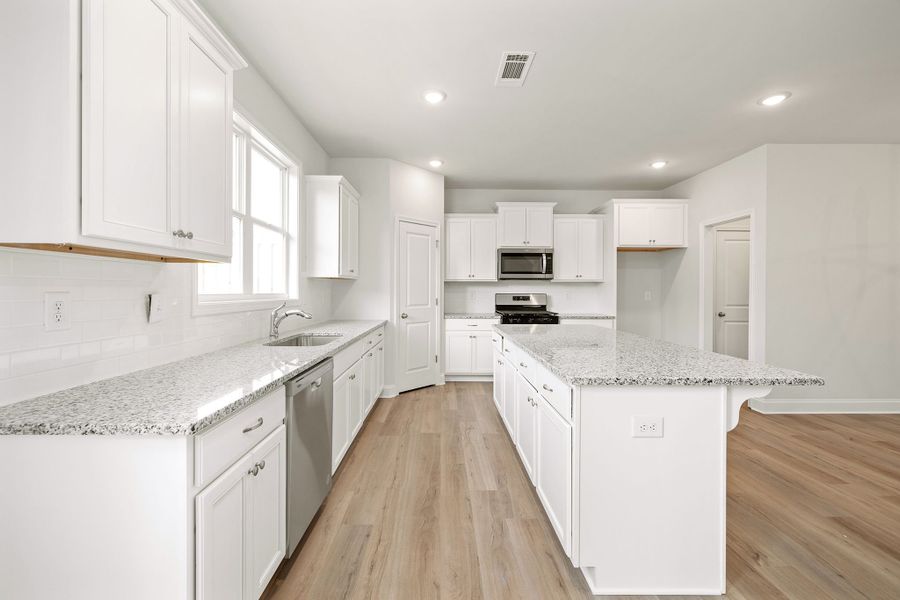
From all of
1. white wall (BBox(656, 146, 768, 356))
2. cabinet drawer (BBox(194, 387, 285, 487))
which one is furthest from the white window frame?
white wall (BBox(656, 146, 768, 356))

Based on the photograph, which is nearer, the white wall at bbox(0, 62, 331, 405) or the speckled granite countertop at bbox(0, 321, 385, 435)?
the speckled granite countertop at bbox(0, 321, 385, 435)

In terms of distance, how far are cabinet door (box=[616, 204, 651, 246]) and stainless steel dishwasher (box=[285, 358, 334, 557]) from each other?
437 cm

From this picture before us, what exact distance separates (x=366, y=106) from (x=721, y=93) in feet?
8.84

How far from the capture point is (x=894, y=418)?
148 inches

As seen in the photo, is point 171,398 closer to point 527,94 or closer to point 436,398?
point 527,94

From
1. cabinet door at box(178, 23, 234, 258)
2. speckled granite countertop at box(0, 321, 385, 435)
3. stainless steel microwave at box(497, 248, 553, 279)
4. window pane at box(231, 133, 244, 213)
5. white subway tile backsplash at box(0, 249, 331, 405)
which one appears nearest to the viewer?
speckled granite countertop at box(0, 321, 385, 435)

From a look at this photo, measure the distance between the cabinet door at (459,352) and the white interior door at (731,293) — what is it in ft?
10.4

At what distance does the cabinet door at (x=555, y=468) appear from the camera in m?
1.61

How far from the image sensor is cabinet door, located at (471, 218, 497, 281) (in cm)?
535

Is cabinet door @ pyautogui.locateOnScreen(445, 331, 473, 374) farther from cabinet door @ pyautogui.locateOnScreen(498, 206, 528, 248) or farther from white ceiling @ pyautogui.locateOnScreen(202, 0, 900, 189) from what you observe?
white ceiling @ pyautogui.locateOnScreen(202, 0, 900, 189)

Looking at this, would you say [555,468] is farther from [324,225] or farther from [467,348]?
[467,348]

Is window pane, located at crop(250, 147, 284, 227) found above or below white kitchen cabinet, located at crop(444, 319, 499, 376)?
above

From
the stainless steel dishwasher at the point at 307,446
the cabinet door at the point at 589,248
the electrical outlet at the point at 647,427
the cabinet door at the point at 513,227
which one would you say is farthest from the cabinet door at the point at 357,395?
the cabinet door at the point at 589,248

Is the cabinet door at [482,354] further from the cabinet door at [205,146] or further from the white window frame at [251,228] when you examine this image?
the cabinet door at [205,146]
